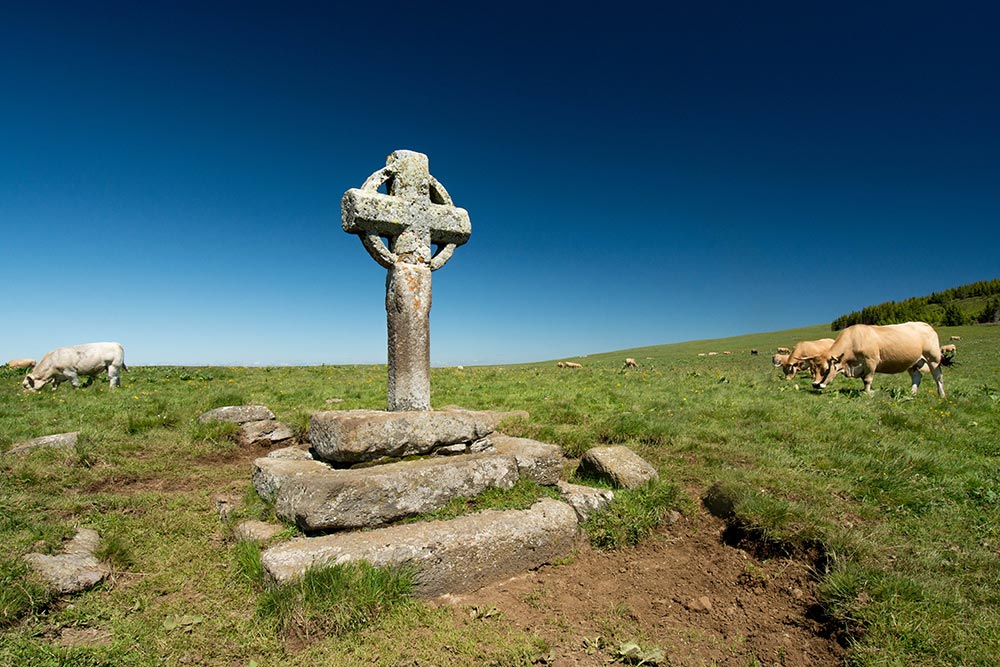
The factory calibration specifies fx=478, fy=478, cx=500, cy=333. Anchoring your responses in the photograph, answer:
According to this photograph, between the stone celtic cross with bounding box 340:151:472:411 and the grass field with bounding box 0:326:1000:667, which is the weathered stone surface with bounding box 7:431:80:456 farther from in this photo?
the stone celtic cross with bounding box 340:151:472:411

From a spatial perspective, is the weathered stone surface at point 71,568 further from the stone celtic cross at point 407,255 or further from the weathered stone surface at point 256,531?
the stone celtic cross at point 407,255

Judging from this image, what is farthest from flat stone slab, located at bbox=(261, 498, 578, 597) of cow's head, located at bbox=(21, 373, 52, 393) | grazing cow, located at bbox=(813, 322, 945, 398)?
cow's head, located at bbox=(21, 373, 52, 393)

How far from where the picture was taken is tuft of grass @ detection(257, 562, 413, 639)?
397 centimetres

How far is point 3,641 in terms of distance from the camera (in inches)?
147

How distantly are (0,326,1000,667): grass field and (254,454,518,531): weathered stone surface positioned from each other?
1.97 ft

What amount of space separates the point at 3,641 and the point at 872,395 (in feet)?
58.3

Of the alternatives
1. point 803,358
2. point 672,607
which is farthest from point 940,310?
point 672,607

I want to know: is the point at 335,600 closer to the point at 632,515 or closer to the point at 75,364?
the point at 632,515

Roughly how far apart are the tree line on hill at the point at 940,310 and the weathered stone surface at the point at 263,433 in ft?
A: 259

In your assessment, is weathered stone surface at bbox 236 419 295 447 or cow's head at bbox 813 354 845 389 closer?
weathered stone surface at bbox 236 419 295 447

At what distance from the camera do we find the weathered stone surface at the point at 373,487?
16.3 ft

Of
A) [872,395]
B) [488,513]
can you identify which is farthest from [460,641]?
[872,395]

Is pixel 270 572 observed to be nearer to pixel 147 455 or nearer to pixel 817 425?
pixel 147 455

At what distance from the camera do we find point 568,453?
870cm
